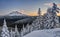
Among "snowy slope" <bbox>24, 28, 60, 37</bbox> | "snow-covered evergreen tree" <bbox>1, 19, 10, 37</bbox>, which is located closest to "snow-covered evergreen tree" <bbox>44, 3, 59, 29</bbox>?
"snowy slope" <bbox>24, 28, 60, 37</bbox>

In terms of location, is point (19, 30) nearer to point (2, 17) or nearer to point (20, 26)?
point (20, 26)

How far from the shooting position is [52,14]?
2.77 metres

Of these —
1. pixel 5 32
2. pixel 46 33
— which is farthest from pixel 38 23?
pixel 5 32

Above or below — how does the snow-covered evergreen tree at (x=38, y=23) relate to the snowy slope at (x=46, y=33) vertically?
above

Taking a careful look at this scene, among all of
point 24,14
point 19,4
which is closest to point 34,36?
point 24,14

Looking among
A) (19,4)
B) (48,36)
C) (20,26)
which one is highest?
(19,4)

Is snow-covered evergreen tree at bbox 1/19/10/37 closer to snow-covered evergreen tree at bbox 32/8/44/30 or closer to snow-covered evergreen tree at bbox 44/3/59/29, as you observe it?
snow-covered evergreen tree at bbox 32/8/44/30

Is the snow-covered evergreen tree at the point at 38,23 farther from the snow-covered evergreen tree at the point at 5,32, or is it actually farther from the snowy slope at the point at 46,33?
the snow-covered evergreen tree at the point at 5,32

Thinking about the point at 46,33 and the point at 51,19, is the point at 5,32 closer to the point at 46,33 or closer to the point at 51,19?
the point at 46,33

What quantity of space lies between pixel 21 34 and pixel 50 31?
1.62 ft

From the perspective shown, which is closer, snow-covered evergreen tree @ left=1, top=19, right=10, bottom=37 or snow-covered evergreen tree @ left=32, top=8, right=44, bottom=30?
snow-covered evergreen tree @ left=1, top=19, right=10, bottom=37

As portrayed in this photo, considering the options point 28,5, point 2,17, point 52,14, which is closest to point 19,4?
point 28,5

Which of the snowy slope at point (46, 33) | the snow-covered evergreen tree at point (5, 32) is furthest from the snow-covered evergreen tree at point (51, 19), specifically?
the snow-covered evergreen tree at point (5, 32)

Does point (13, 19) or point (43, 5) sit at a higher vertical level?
point (43, 5)
